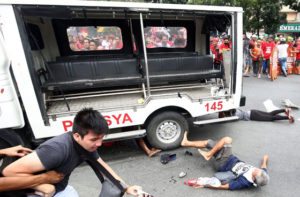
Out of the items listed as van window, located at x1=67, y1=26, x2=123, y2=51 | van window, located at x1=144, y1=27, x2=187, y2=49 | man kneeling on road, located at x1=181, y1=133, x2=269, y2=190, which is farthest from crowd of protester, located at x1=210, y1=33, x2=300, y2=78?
man kneeling on road, located at x1=181, y1=133, x2=269, y2=190

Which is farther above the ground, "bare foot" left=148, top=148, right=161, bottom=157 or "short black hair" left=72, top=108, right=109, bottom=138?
"short black hair" left=72, top=108, right=109, bottom=138

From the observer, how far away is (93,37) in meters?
5.19

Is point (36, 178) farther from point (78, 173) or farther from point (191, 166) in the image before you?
point (191, 166)

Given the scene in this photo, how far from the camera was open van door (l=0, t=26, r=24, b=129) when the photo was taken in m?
3.17

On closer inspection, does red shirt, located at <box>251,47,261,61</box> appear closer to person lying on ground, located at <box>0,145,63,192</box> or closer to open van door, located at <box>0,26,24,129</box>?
open van door, located at <box>0,26,24,129</box>

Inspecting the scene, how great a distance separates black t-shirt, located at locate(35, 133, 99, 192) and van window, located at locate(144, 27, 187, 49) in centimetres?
409

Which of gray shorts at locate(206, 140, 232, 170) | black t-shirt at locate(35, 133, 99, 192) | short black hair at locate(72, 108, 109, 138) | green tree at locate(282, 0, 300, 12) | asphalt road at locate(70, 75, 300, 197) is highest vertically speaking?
green tree at locate(282, 0, 300, 12)

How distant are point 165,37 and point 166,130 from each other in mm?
2344

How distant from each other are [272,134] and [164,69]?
2648mm

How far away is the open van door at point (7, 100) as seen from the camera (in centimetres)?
317

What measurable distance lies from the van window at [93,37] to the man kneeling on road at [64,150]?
3751mm

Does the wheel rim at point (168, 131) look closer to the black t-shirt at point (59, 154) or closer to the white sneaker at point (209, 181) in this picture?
the white sneaker at point (209, 181)

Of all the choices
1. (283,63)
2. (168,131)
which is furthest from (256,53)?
(168,131)

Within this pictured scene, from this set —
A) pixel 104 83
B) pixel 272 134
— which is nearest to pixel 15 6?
pixel 104 83
